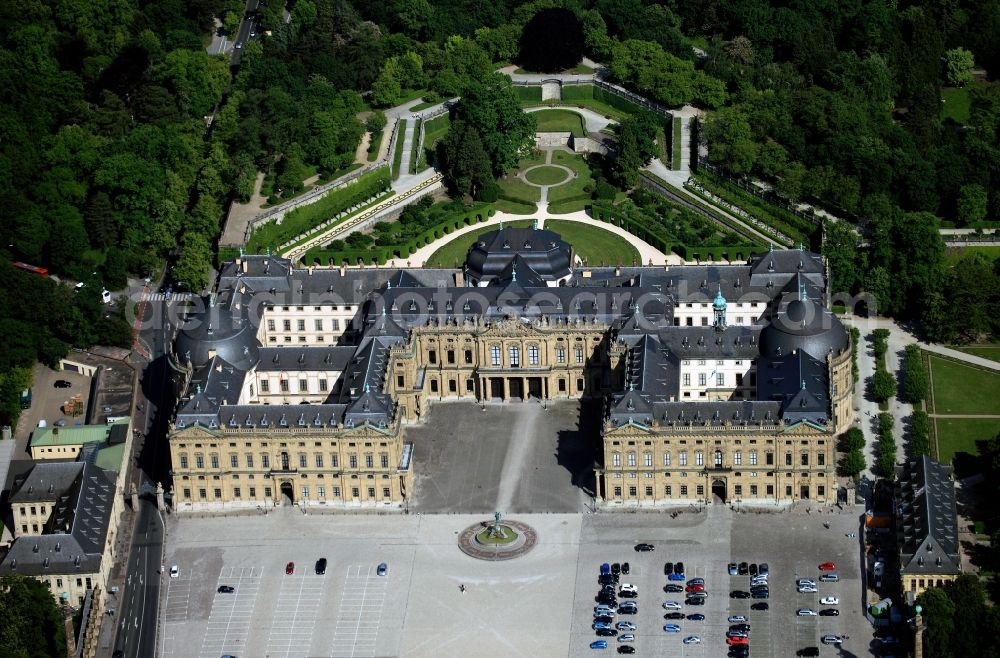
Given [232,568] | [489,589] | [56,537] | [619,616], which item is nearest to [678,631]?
[619,616]

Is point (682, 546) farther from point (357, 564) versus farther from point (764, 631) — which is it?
point (357, 564)

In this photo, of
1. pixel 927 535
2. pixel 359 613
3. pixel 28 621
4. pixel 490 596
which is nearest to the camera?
pixel 28 621

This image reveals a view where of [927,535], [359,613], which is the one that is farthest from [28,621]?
[927,535]

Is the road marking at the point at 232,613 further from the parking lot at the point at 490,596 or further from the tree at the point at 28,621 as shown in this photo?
the tree at the point at 28,621

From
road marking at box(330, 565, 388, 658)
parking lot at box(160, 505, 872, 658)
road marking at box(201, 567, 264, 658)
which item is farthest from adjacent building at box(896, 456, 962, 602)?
road marking at box(201, 567, 264, 658)

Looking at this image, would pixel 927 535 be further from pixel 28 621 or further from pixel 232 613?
pixel 28 621

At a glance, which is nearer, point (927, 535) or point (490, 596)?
point (927, 535)
